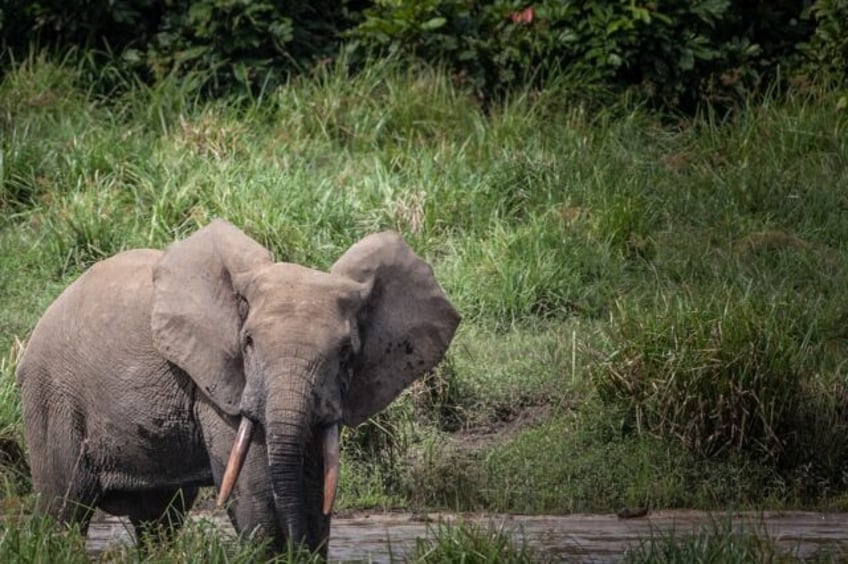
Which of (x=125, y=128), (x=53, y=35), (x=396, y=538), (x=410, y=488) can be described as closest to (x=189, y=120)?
(x=125, y=128)

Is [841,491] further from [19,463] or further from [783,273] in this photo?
[19,463]

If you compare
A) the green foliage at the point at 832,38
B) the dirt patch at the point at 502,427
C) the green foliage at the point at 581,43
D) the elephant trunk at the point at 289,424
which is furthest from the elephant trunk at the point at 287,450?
the green foliage at the point at 832,38

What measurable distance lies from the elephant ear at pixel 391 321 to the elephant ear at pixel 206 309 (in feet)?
1.27

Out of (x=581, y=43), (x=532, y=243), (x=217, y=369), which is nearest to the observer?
(x=217, y=369)

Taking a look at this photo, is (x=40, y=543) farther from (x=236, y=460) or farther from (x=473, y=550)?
(x=473, y=550)

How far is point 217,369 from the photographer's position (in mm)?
7223

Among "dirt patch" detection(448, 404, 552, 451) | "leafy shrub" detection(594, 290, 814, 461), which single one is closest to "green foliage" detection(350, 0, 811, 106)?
"dirt patch" detection(448, 404, 552, 451)

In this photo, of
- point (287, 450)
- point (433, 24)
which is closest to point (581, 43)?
point (433, 24)

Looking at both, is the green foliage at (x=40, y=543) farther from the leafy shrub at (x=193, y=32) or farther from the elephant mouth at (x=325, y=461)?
the leafy shrub at (x=193, y=32)

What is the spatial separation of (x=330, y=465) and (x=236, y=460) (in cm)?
33

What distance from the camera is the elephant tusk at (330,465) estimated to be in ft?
22.1

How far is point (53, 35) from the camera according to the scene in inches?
589

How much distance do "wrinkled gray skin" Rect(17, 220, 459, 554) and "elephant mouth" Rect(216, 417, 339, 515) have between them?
0.05 metres

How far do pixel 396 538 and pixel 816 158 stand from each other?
18.5 feet
